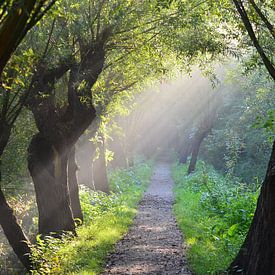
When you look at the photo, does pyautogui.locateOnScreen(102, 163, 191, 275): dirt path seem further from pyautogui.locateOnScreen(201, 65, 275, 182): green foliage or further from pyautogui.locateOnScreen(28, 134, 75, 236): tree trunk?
pyautogui.locateOnScreen(201, 65, 275, 182): green foliage

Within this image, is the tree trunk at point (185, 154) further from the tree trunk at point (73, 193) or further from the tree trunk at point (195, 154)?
the tree trunk at point (73, 193)

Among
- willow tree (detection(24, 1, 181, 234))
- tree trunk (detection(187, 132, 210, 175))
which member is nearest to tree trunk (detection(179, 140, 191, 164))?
tree trunk (detection(187, 132, 210, 175))

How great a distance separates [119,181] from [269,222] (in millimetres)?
21015

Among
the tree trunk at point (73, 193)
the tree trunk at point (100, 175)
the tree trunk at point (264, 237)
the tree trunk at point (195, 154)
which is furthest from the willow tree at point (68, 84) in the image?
the tree trunk at point (195, 154)

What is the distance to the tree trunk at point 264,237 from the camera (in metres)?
5.86

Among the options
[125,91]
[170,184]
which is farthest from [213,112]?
[125,91]

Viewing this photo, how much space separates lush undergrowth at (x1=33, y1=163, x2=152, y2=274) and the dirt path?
284 mm

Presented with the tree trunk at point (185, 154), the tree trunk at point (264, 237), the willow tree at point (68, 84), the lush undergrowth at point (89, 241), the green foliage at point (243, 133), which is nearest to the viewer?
the tree trunk at point (264, 237)

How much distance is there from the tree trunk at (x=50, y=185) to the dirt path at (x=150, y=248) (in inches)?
67.3

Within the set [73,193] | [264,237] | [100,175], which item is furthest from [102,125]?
[264,237]

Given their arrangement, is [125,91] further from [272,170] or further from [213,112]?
[213,112]

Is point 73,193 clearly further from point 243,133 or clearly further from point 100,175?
point 243,133

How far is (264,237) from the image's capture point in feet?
19.6

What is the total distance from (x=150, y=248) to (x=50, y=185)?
9.79 feet
